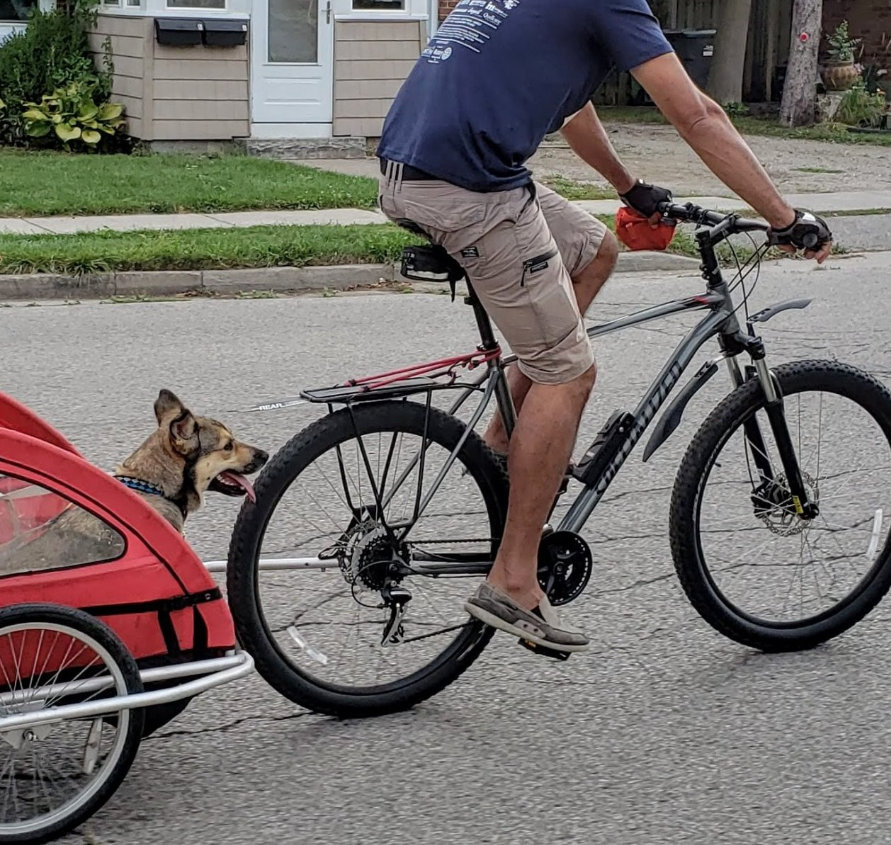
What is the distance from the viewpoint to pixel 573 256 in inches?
159

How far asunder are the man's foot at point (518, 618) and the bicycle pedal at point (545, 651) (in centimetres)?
1

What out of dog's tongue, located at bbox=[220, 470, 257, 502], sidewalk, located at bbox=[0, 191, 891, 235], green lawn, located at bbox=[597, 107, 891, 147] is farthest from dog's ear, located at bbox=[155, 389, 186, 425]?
green lawn, located at bbox=[597, 107, 891, 147]

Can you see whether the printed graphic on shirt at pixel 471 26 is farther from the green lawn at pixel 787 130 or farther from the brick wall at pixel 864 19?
the brick wall at pixel 864 19

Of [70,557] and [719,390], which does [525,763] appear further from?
[719,390]

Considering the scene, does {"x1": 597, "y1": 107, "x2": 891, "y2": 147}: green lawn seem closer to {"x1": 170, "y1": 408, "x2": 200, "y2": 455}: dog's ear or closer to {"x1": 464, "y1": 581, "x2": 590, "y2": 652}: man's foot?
{"x1": 464, "y1": 581, "x2": 590, "y2": 652}: man's foot

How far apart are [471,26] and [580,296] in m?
0.83

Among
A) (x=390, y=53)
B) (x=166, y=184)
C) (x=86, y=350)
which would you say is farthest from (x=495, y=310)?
(x=390, y=53)

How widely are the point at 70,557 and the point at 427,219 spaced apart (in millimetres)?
1154

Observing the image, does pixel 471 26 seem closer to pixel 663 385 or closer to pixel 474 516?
pixel 663 385

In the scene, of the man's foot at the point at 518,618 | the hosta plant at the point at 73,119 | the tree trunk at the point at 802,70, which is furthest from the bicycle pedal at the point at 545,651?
the tree trunk at the point at 802,70

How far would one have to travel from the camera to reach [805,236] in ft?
12.5

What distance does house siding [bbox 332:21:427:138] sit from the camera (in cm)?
1634

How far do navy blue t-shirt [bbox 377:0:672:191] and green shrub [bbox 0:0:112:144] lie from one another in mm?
13342

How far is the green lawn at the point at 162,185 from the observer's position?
12.1 metres
